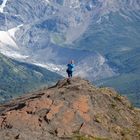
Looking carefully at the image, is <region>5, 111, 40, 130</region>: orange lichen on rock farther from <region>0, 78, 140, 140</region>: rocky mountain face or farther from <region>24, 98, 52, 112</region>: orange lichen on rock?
<region>24, 98, 52, 112</region>: orange lichen on rock

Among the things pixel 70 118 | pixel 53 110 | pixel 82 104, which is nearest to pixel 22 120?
pixel 53 110

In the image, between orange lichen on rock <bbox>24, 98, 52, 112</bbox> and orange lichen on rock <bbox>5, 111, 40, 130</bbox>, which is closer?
orange lichen on rock <bbox>5, 111, 40, 130</bbox>

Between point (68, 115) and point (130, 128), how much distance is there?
27.2 ft

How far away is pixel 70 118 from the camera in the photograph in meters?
69.7

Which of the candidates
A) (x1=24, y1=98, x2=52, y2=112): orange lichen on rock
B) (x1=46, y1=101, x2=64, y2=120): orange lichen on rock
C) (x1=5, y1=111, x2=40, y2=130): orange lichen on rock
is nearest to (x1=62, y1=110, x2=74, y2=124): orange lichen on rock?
(x1=46, y1=101, x2=64, y2=120): orange lichen on rock

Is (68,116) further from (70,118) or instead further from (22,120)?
(22,120)

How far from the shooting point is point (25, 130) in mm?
66875

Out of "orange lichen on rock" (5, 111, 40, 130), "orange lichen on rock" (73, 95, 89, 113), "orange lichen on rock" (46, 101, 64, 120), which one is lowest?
"orange lichen on rock" (5, 111, 40, 130)

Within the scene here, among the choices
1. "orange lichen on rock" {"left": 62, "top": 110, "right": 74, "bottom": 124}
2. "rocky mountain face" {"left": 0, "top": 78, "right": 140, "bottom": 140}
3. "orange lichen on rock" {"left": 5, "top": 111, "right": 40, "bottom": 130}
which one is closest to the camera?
"rocky mountain face" {"left": 0, "top": 78, "right": 140, "bottom": 140}

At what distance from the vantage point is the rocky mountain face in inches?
2640

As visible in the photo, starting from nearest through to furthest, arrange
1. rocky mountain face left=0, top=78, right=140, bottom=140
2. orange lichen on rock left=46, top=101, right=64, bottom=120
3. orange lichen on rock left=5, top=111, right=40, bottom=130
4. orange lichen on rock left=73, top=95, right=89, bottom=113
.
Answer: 1. rocky mountain face left=0, top=78, right=140, bottom=140
2. orange lichen on rock left=5, top=111, right=40, bottom=130
3. orange lichen on rock left=46, top=101, right=64, bottom=120
4. orange lichen on rock left=73, top=95, right=89, bottom=113

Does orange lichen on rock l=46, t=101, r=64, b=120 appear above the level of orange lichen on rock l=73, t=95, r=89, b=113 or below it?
below

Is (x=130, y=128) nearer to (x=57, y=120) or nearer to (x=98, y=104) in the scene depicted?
(x=98, y=104)

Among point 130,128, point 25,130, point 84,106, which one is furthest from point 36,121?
point 130,128
